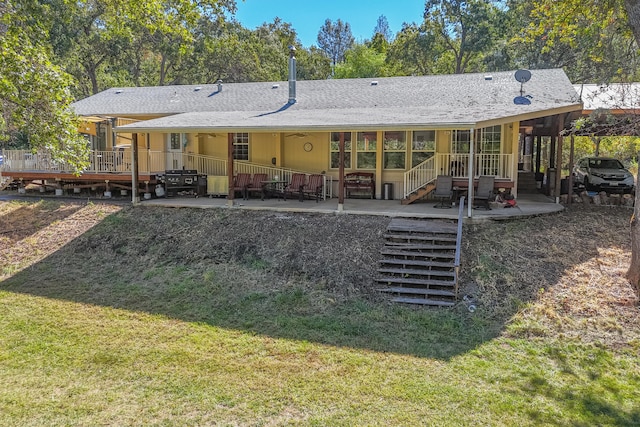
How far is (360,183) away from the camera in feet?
43.6

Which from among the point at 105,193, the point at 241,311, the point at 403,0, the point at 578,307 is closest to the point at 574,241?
the point at 578,307

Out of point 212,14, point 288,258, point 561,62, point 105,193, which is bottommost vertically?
point 288,258

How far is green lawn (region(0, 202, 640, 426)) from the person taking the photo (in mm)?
4535

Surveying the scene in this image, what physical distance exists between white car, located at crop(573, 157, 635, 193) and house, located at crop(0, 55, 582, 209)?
1.79 metres

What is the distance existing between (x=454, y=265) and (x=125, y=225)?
7916mm

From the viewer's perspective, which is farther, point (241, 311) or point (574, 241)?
point (574, 241)

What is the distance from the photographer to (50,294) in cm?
811

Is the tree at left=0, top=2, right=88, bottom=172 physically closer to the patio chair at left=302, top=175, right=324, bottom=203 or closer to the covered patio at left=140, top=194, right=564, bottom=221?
the covered patio at left=140, top=194, right=564, bottom=221

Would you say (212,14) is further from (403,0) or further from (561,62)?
(403,0)

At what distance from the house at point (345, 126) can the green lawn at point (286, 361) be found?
4.14m

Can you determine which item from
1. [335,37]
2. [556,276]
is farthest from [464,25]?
[335,37]

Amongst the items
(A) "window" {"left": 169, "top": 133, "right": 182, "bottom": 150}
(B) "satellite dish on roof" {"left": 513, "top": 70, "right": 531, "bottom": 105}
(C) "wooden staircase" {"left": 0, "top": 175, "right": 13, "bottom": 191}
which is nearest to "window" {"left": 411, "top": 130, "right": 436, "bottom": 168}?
(B) "satellite dish on roof" {"left": 513, "top": 70, "right": 531, "bottom": 105}

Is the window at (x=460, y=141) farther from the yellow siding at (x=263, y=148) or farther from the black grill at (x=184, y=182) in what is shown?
the black grill at (x=184, y=182)

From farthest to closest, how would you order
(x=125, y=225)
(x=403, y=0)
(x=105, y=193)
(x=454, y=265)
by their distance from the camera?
(x=403, y=0) → (x=105, y=193) → (x=125, y=225) → (x=454, y=265)
